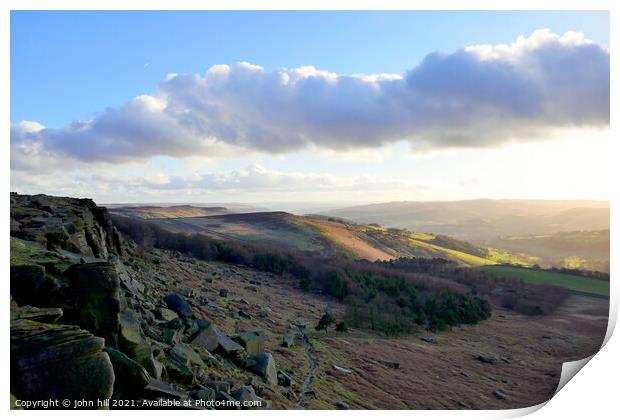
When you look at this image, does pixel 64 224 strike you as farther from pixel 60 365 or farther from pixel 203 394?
pixel 203 394

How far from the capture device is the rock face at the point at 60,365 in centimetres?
627

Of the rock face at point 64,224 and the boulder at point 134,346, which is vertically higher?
the rock face at point 64,224

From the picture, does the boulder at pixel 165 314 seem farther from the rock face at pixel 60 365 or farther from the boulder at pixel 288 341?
the rock face at pixel 60 365

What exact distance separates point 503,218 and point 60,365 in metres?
19.2

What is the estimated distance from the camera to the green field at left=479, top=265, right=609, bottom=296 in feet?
41.9

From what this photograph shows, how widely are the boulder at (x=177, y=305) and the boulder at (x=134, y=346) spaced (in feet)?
14.9

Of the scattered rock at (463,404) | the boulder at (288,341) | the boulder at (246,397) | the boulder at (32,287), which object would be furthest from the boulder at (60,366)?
the scattered rock at (463,404)

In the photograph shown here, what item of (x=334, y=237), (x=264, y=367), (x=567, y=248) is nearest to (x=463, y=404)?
(x=264, y=367)

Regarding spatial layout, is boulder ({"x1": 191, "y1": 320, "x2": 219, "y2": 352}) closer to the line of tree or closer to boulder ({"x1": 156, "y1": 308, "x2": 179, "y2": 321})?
boulder ({"x1": 156, "y1": 308, "x2": 179, "y2": 321})

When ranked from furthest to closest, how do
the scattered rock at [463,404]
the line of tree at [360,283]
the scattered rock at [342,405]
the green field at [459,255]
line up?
the green field at [459,255], the line of tree at [360,283], the scattered rock at [463,404], the scattered rock at [342,405]

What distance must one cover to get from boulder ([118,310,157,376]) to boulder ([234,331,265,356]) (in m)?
4.02

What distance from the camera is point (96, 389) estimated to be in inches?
251

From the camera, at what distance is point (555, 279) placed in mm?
19031
